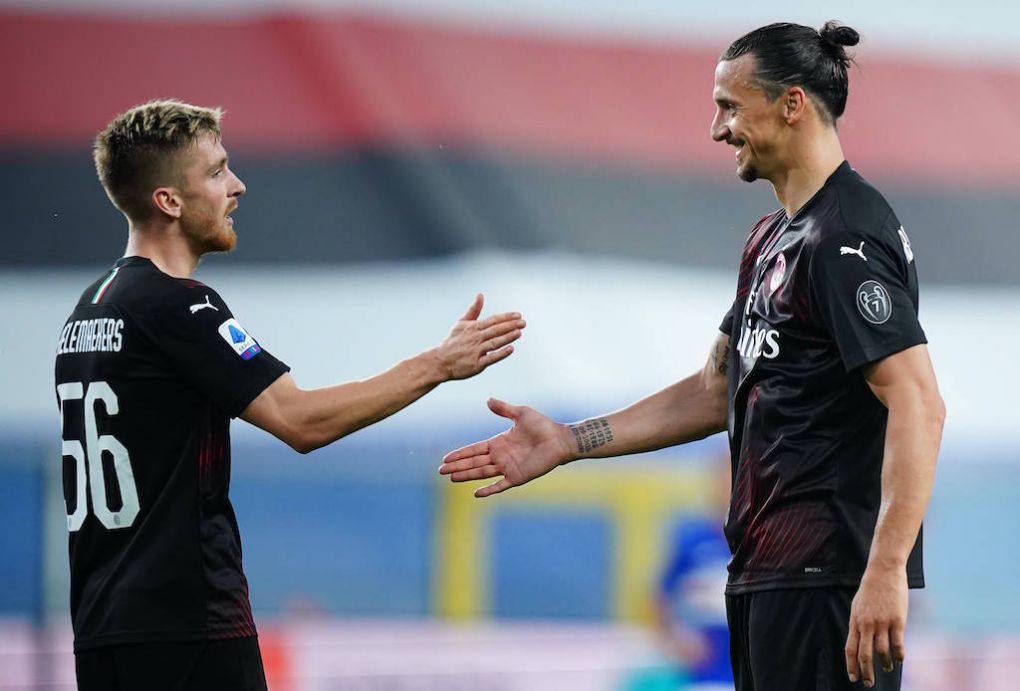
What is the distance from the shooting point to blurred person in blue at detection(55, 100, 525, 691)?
2.64 metres

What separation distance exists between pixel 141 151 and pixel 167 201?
0.12 metres

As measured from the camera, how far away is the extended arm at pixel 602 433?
124 inches

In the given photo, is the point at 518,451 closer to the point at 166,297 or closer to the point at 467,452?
the point at 467,452

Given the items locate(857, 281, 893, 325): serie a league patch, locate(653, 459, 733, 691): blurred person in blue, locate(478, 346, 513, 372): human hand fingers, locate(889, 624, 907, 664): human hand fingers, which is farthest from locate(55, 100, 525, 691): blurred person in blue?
locate(653, 459, 733, 691): blurred person in blue

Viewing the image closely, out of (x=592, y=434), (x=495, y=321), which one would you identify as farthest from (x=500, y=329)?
(x=592, y=434)

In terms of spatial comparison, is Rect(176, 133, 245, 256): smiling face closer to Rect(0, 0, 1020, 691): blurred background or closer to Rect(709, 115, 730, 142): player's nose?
Rect(709, 115, 730, 142): player's nose

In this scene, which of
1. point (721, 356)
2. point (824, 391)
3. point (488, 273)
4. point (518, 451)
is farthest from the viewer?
point (488, 273)

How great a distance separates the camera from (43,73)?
7070 millimetres

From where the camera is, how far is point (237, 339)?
2.73m

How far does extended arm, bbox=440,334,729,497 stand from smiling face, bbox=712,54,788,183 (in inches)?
18.4

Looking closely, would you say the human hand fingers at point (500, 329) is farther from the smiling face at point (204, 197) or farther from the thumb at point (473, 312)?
the smiling face at point (204, 197)

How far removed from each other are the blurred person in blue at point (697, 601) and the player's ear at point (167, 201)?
144 inches

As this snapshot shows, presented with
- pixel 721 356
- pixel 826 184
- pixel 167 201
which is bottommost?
pixel 721 356

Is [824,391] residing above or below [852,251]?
below
